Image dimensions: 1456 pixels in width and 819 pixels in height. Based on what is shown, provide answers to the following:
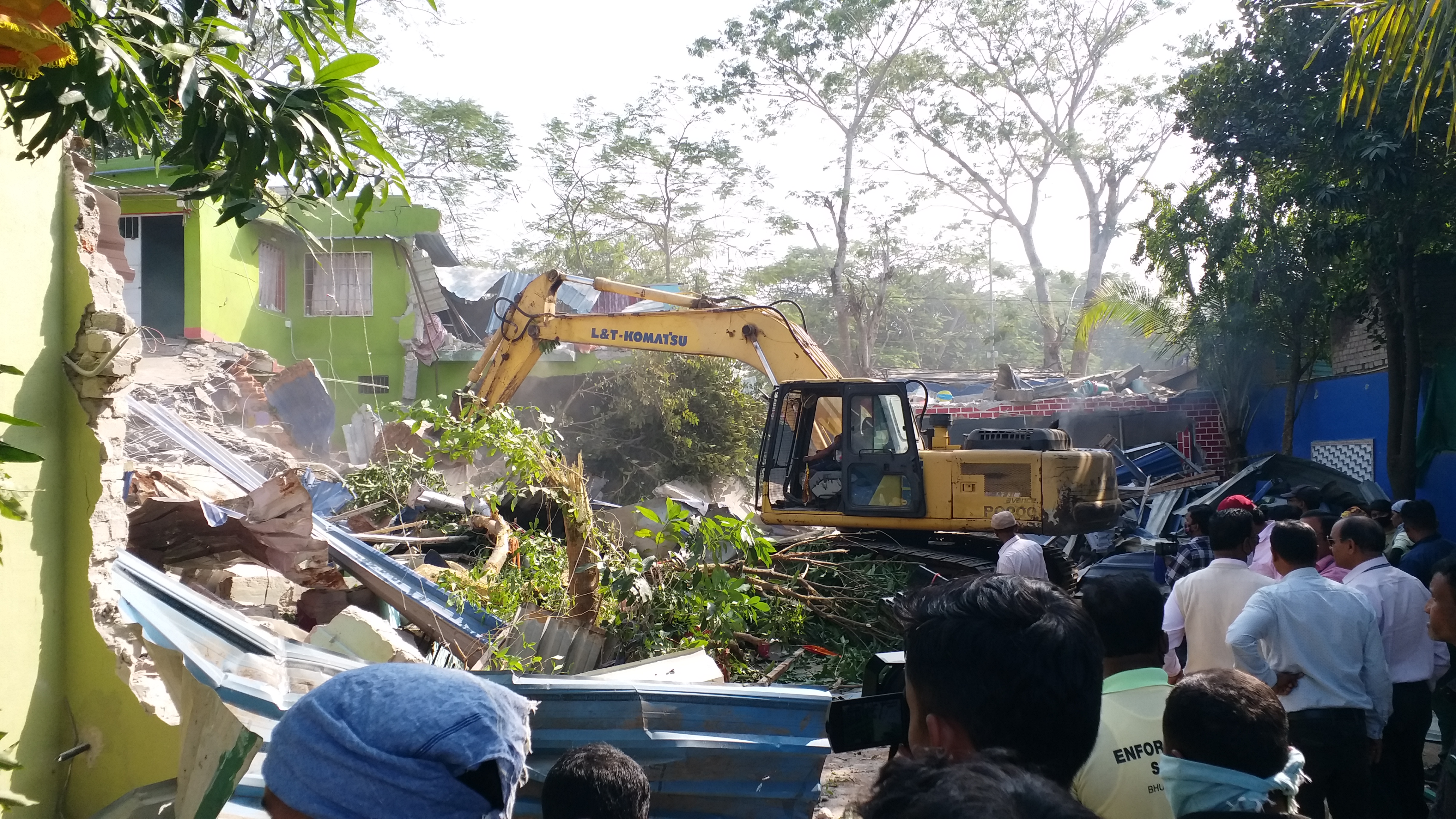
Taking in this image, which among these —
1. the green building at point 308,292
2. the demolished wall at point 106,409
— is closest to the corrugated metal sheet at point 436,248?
the green building at point 308,292

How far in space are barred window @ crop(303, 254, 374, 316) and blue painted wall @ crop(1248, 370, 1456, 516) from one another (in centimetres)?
1541

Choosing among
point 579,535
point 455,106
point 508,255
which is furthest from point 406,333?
point 579,535

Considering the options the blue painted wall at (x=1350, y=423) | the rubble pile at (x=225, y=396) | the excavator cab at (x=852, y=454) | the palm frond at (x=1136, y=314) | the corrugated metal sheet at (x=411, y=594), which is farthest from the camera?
the palm frond at (x=1136, y=314)

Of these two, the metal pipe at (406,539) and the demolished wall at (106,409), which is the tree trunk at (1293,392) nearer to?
the metal pipe at (406,539)

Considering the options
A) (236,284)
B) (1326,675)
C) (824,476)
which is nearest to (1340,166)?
(824,476)

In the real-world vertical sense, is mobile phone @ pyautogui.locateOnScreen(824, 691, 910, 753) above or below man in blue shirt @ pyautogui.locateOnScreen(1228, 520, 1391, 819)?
above

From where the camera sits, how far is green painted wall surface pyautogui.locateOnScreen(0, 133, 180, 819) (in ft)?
10.3

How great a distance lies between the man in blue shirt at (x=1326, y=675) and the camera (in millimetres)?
3727

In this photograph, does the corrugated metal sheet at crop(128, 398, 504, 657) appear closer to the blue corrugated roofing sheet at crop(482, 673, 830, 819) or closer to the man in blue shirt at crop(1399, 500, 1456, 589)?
the blue corrugated roofing sheet at crop(482, 673, 830, 819)

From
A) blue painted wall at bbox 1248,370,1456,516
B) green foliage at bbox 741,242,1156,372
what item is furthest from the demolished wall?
green foliage at bbox 741,242,1156,372

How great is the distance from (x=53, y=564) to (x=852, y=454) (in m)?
7.45

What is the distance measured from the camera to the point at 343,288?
1850 cm

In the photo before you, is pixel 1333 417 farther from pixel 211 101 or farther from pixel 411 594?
pixel 211 101

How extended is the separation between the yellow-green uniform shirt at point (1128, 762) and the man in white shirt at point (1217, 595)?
2.02 meters
